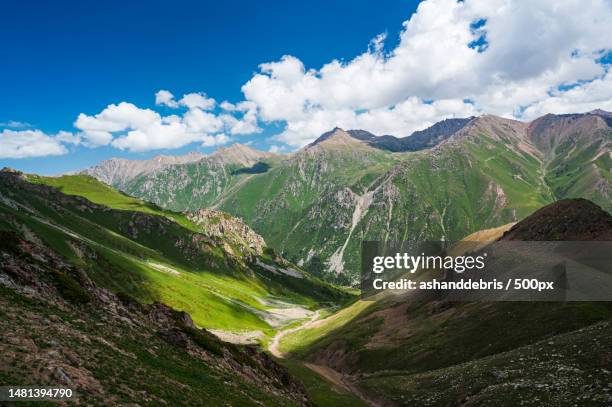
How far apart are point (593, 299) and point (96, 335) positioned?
7612 cm

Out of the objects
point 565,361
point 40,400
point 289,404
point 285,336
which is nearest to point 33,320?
point 40,400

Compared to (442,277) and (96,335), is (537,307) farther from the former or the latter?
(96,335)

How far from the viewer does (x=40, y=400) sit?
22656 mm

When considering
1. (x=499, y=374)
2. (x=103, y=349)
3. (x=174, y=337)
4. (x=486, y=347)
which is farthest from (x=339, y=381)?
(x=103, y=349)

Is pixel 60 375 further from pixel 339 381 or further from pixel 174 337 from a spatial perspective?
pixel 339 381

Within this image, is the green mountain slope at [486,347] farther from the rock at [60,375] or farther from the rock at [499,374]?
the rock at [60,375]

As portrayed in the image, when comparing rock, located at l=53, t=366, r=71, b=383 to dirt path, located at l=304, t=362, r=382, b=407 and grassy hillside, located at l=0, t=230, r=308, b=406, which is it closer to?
grassy hillside, located at l=0, t=230, r=308, b=406

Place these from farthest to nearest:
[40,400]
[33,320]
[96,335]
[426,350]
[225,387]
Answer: [426,350]
[225,387]
[96,335]
[33,320]
[40,400]

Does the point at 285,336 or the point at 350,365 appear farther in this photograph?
the point at 285,336

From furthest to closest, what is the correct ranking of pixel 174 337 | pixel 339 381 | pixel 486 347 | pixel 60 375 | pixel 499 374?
pixel 339 381 < pixel 486 347 < pixel 499 374 < pixel 174 337 < pixel 60 375

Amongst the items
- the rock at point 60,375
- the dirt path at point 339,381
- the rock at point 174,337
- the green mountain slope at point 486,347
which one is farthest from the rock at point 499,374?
the rock at point 60,375

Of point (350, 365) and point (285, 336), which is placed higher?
point (350, 365)

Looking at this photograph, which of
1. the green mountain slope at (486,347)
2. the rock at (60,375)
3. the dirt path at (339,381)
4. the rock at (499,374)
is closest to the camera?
the rock at (60,375)

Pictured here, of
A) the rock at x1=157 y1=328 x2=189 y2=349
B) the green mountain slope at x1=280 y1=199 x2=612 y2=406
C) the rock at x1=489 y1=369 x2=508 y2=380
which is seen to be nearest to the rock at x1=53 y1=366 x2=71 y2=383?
the rock at x1=157 y1=328 x2=189 y2=349
